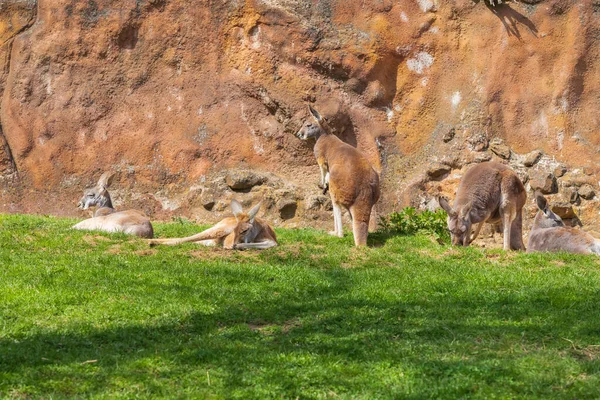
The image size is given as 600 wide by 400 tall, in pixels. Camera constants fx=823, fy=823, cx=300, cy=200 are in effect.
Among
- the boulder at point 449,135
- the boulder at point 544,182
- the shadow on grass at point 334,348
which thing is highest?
the boulder at point 449,135

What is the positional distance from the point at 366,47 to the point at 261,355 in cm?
1383

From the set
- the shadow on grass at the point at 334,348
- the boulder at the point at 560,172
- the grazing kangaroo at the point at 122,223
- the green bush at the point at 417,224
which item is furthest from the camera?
the boulder at the point at 560,172

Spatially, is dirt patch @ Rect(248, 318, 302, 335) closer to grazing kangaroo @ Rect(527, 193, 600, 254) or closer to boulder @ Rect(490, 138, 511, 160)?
grazing kangaroo @ Rect(527, 193, 600, 254)

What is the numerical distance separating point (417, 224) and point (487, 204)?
72.4 inches

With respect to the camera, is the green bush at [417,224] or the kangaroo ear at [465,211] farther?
the green bush at [417,224]

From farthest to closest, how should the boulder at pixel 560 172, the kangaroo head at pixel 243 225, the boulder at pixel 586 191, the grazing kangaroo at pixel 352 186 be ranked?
the boulder at pixel 560 172 < the boulder at pixel 586 191 < the grazing kangaroo at pixel 352 186 < the kangaroo head at pixel 243 225

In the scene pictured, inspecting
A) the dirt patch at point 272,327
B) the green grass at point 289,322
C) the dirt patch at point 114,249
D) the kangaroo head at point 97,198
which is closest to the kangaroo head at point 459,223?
the green grass at point 289,322

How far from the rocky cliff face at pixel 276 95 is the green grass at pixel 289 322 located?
22.3 ft

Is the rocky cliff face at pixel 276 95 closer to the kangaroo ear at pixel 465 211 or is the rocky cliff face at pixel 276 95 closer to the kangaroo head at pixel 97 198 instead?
the kangaroo head at pixel 97 198

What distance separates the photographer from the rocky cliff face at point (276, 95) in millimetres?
18906

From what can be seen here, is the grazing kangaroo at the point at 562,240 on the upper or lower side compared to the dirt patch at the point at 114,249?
lower

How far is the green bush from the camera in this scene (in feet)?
51.4

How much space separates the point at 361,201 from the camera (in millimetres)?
14773

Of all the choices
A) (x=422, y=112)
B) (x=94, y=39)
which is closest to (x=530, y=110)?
(x=422, y=112)
